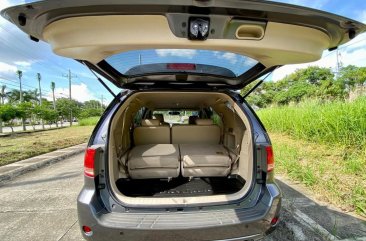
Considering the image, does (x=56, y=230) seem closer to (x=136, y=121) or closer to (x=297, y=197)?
(x=136, y=121)

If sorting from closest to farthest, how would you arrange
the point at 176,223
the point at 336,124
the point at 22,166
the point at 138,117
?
1. the point at 176,223
2. the point at 138,117
3. the point at 336,124
4. the point at 22,166

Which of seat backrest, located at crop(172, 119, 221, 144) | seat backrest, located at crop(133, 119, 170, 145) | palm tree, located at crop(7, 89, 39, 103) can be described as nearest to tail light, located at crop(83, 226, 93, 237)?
seat backrest, located at crop(133, 119, 170, 145)

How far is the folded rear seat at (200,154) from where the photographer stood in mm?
3014

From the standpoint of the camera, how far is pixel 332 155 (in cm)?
458

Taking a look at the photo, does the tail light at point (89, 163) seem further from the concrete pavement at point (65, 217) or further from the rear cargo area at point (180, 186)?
the concrete pavement at point (65, 217)

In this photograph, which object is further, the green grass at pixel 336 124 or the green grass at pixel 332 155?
the green grass at pixel 336 124

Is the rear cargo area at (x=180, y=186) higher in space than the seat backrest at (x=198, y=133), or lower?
lower

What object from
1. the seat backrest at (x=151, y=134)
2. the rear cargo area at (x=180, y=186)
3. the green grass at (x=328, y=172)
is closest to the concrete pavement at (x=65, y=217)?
the green grass at (x=328, y=172)

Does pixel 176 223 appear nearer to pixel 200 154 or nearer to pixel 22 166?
pixel 200 154

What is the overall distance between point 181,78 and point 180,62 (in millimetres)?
316

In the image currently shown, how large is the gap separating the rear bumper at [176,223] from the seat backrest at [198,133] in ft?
6.22

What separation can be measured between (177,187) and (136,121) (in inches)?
66.5

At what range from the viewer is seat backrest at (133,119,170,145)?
378 centimetres

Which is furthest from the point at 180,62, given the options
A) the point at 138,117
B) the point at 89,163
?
the point at 138,117
